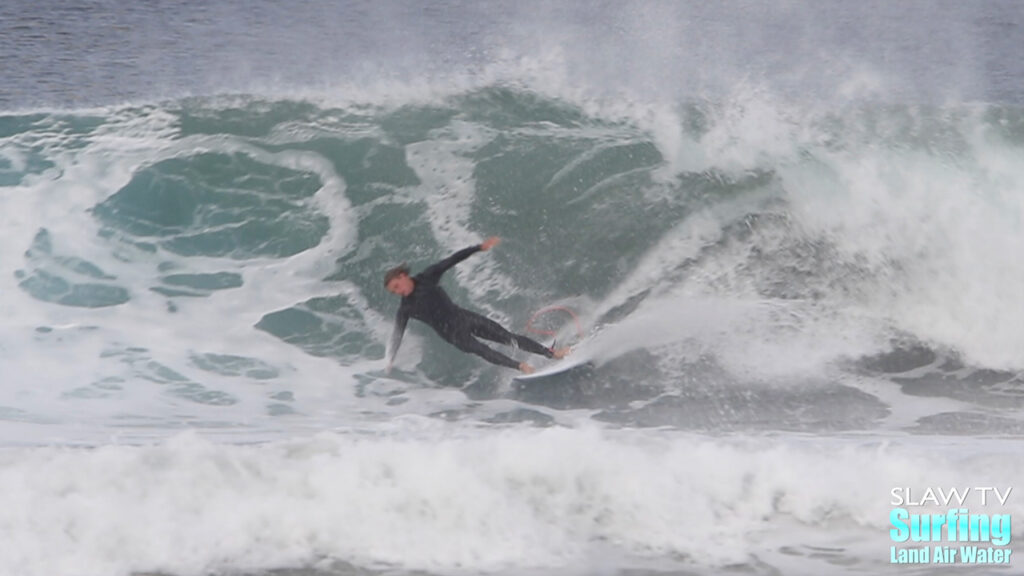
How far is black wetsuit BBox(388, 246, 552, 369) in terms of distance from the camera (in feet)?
25.4

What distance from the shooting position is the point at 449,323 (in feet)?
25.7

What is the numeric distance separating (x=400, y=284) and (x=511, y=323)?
1.62 m

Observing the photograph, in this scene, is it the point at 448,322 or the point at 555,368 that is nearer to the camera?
the point at 448,322

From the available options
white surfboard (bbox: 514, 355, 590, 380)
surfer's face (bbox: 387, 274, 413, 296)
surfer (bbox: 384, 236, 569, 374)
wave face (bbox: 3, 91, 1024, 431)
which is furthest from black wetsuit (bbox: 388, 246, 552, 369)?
wave face (bbox: 3, 91, 1024, 431)

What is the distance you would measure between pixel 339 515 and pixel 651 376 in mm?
3315

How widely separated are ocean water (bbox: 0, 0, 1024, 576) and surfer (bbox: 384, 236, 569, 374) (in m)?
0.47

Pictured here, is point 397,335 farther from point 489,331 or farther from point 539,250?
point 539,250

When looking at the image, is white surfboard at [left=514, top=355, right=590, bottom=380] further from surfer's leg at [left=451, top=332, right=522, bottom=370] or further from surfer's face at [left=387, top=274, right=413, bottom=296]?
surfer's face at [left=387, top=274, right=413, bottom=296]

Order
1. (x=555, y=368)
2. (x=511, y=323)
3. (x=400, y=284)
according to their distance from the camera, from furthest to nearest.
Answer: (x=511, y=323)
(x=555, y=368)
(x=400, y=284)

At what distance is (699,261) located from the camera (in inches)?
366

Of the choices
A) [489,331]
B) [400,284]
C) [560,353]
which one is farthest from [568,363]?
[400,284]

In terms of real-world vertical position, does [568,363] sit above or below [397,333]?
below

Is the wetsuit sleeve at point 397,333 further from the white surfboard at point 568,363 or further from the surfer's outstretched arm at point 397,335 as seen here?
the white surfboard at point 568,363

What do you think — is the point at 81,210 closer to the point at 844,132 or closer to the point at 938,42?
the point at 844,132
